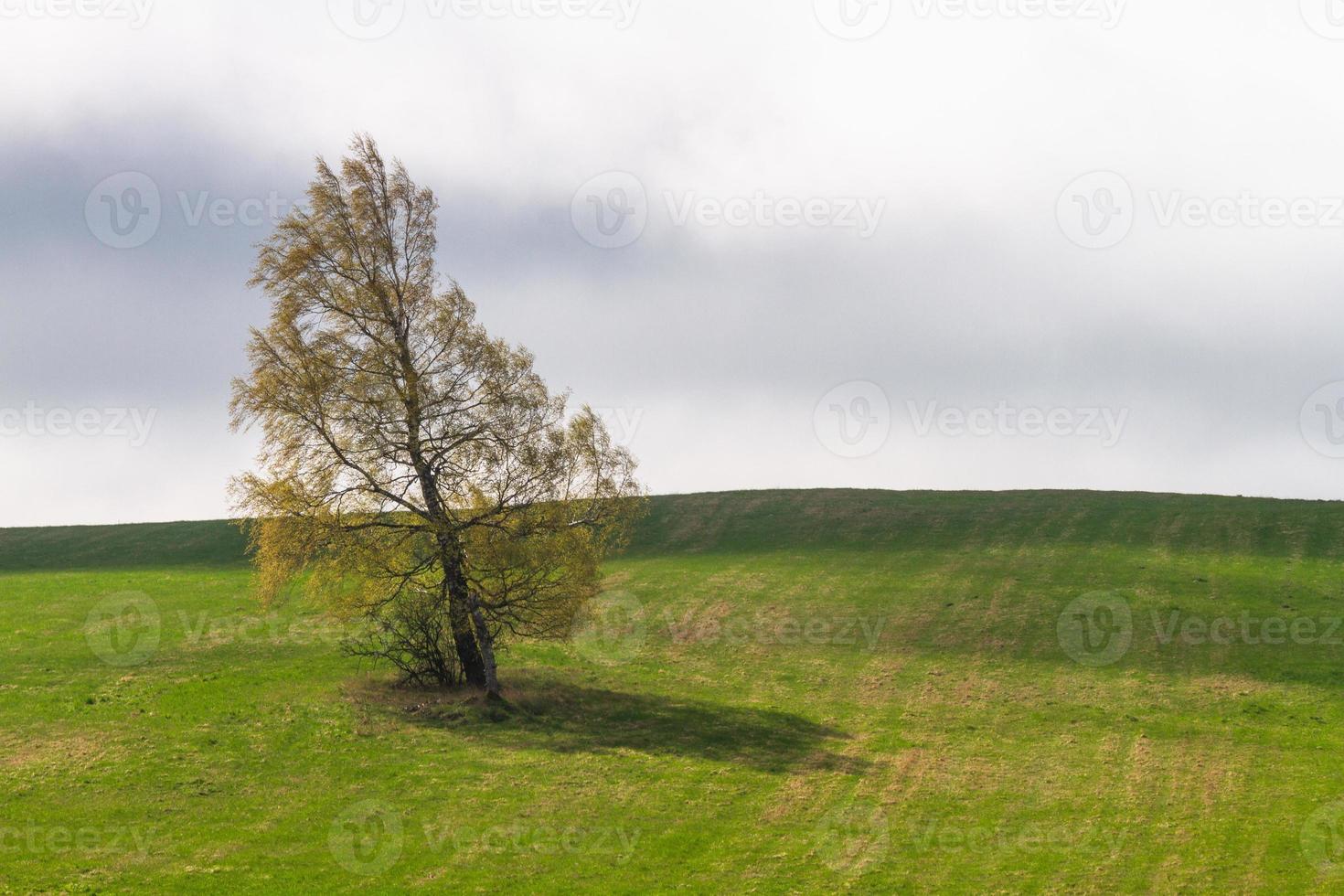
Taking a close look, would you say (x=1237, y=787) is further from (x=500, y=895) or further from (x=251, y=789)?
(x=251, y=789)

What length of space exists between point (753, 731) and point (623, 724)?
476cm

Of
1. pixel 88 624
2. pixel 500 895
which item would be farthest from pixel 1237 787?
pixel 88 624

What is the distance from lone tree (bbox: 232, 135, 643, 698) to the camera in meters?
41.1

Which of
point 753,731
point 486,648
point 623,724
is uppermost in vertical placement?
point 486,648

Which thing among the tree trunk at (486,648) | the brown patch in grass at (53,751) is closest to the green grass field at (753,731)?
the brown patch in grass at (53,751)

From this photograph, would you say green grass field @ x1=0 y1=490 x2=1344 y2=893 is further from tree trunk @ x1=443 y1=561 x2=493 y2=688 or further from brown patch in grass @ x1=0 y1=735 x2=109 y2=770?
tree trunk @ x1=443 y1=561 x2=493 y2=688

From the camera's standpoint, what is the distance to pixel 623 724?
3941 cm

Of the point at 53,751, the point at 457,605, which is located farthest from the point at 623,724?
the point at 53,751

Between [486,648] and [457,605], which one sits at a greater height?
[457,605]

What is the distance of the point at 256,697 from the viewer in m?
40.9

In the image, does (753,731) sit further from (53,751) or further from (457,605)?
(53,751)

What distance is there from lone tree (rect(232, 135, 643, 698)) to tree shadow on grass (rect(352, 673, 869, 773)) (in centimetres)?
195

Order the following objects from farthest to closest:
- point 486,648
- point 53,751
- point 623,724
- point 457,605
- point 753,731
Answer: point 457,605
point 486,648
point 623,724
point 753,731
point 53,751

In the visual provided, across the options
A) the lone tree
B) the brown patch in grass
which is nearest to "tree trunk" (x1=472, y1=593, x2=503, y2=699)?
the lone tree
